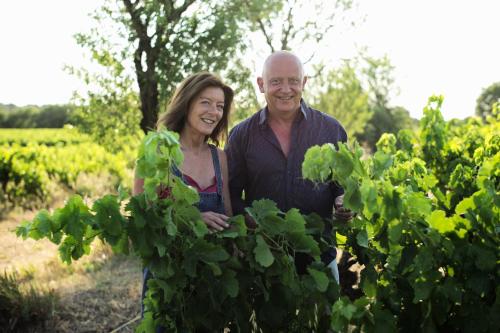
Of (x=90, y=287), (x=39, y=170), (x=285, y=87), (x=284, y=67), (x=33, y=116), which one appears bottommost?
(x=90, y=287)

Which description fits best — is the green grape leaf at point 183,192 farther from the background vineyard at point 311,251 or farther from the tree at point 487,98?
the tree at point 487,98

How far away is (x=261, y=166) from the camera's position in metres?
3.02

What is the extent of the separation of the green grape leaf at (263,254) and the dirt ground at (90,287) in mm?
2827

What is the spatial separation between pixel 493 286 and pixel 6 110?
184 feet

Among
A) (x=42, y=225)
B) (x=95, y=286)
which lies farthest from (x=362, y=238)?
(x=95, y=286)

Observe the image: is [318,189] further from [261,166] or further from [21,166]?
[21,166]

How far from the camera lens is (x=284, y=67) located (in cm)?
295

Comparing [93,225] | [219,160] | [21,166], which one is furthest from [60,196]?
[93,225]

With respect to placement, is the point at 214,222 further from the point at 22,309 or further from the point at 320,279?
the point at 22,309

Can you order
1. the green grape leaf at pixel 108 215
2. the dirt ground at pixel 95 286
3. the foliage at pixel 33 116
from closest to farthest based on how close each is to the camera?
the green grape leaf at pixel 108 215 < the dirt ground at pixel 95 286 < the foliage at pixel 33 116

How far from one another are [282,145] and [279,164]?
13 centimetres

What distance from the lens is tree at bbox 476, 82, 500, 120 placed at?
213 feet

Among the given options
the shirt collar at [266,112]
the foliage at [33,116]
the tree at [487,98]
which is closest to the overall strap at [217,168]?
the shirt collar at [266,112]

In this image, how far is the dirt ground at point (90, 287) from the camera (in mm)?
4598
